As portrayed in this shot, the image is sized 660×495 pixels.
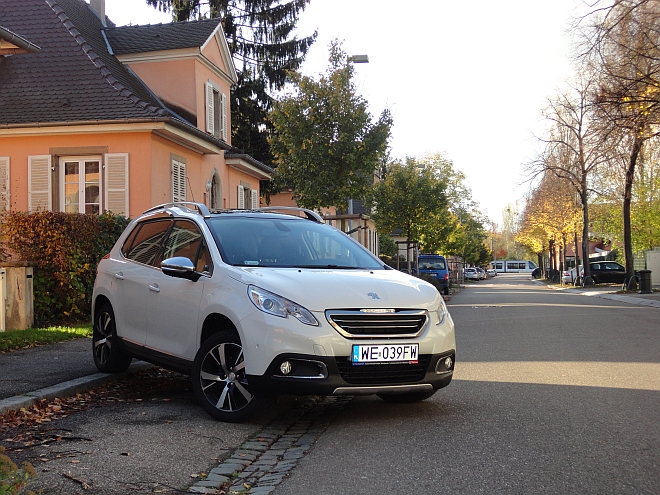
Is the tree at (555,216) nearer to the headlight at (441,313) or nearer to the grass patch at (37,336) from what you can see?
the grass patch at (37,336)

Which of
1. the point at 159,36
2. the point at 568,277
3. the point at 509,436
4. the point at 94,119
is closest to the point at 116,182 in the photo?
the point at 94,119

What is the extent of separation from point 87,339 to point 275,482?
772 cm

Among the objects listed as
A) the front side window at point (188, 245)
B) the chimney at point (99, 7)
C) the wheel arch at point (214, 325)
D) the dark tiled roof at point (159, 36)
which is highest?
the chimney at point (99, 7)

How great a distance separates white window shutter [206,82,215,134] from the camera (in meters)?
24.9

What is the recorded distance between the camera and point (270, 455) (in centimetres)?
552

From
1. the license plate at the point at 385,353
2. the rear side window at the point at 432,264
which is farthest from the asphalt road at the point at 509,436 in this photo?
the rear side window at the point at 432,264

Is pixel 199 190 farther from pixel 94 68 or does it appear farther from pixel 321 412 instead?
pixel 321 412

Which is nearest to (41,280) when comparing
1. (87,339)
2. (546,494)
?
(87,339)

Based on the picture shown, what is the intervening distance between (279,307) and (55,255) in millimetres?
8135

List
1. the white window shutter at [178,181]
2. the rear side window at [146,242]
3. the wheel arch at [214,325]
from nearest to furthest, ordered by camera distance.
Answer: the wheel arch at [214,325], the rear side window at [146,242], the white window shutter at [178,181]

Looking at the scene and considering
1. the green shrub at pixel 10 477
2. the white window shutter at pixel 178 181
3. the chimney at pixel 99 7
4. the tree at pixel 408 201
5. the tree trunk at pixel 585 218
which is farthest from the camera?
the tree trunk at pixel 585 218

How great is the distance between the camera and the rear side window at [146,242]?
810cm

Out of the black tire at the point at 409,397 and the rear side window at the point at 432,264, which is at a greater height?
the rear side window at the point at 432,264

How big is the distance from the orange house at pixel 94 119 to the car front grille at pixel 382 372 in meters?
14.1
